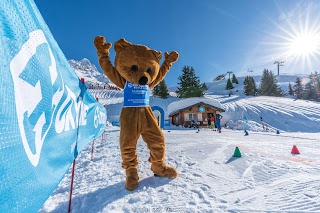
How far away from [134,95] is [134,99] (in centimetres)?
7

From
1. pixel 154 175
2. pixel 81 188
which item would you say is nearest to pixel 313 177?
pixel 154 175

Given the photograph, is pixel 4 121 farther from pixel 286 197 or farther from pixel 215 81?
pixel 215 81

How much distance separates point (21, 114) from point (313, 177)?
3.54 metres

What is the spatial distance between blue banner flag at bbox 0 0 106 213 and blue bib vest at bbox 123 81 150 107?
4.53 ft

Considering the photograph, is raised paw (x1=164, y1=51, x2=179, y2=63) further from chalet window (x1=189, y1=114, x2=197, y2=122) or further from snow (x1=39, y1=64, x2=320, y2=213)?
chalet window (x1=189, y1=114, x2=197, y2=122)

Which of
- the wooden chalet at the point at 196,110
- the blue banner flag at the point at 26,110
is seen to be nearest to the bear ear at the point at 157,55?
the blue banner flag at the point at 26,110

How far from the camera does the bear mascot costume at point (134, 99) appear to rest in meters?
2.92

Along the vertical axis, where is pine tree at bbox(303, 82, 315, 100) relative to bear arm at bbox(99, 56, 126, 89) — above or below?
above

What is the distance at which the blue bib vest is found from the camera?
312 centimetres

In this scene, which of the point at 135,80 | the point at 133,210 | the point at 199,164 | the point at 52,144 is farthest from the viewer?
the point at 199,164

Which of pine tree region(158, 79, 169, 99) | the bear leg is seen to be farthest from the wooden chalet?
the bear leg

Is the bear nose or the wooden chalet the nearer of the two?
the bear nose

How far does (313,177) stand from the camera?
2.63 m

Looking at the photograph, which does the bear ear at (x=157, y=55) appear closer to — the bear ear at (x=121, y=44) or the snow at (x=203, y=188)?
the bear ear at (x=121, y=44)
